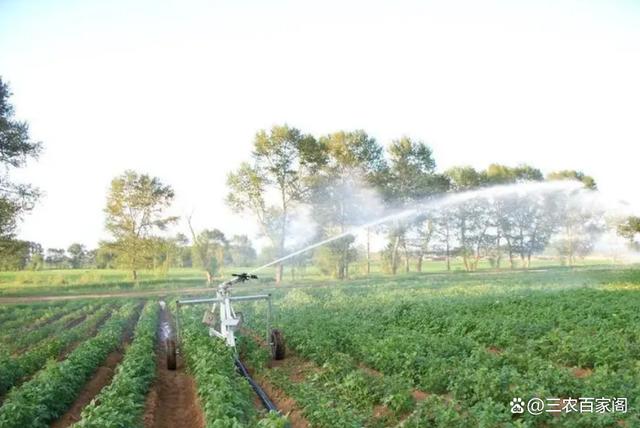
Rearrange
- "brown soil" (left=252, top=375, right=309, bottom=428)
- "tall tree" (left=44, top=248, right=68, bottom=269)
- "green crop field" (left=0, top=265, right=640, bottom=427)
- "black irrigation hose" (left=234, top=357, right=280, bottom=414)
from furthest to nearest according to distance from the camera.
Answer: "tall tree" (left=44, top=248, right=68, bottom=269)
"black irrigation hose" (left=234, top=357, right=280, bottom=414)
"brown soil" (left=252, top=375, right=309, bottom=428)
"green crop field" (left=0, top=265, right=640, bottom=427)

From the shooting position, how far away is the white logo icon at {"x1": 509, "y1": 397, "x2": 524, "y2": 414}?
24.8 ft

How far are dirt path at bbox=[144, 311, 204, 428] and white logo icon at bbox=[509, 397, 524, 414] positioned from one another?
203 inches

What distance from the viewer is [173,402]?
442 inches

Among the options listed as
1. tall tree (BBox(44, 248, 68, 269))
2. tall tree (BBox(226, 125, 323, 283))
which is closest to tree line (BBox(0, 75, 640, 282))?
tall tree (BBox(226, 125, 323, 283))

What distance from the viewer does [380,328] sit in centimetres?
1644

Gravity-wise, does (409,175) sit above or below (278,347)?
above

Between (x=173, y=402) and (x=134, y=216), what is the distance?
49454 millimetres

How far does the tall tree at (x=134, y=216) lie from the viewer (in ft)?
183

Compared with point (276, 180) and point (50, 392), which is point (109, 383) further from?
point (276, 180)

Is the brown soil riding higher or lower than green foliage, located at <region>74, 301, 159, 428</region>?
lower

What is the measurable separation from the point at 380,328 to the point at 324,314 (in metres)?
4.99

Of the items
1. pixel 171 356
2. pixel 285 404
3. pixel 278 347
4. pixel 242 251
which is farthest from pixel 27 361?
pixel 242 251

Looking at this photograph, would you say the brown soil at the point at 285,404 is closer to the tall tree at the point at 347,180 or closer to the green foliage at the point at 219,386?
the green foliage at the point at 219,386

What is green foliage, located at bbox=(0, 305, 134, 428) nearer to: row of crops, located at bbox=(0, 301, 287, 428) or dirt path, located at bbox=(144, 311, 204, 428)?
row of crops, located at bbox=(0, 301, 287, 428)
